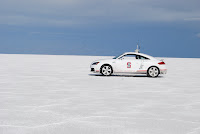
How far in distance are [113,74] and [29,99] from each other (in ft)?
36.7

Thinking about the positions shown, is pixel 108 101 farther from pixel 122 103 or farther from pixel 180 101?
pixel 180 101

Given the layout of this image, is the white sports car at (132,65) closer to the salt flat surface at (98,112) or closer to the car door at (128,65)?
the car door at (128,65)

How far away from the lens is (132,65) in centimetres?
1802

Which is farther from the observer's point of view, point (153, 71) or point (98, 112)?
Result: point (153, 71)

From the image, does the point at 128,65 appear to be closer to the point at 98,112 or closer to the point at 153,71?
the point at 153,71

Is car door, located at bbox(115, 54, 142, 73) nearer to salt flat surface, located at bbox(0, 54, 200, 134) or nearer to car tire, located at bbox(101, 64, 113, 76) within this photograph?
car tire, located at bbox(101, 64, 113, 76)

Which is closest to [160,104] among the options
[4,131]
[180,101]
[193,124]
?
[180,101]

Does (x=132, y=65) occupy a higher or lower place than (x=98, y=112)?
higher

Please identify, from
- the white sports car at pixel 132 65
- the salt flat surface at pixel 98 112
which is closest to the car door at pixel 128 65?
the white sports car at pixel 132 65

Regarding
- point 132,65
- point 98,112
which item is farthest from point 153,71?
point 98,112

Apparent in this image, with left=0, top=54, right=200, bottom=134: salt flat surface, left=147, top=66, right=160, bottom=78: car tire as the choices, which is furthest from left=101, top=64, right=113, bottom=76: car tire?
left=0, top=54, right=200, bottom=134: salt flat surface

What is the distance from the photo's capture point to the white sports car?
18031mm

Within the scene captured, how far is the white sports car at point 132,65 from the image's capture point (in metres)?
18.0

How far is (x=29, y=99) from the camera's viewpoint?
9.36 m
